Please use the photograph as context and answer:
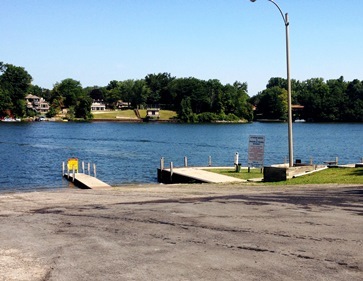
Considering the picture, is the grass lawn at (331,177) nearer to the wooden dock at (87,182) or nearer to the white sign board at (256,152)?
the white sign board at (256,152)

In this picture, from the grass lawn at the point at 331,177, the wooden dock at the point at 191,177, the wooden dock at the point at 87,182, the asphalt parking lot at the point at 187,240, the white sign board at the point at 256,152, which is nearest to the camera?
the asphalt parking lot at the point at 187,240

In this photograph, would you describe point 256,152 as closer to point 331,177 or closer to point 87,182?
point 331,177

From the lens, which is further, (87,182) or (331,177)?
(87,182)

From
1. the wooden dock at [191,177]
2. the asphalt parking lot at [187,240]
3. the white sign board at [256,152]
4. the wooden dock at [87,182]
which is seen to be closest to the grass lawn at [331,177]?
the wooden dock at [191,177]

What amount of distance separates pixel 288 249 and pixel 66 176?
3404 cm

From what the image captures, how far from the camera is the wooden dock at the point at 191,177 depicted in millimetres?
29344

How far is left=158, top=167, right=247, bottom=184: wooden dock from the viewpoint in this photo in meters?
29.3

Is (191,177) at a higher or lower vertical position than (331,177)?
lower

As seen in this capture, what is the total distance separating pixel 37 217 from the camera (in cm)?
1402

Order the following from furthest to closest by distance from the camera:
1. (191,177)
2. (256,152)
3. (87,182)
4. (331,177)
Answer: (256,152)
(87,182)
(191,177)
(331,177)

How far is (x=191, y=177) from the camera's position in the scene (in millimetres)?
31891

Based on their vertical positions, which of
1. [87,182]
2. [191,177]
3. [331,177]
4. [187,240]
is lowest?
[87,182]

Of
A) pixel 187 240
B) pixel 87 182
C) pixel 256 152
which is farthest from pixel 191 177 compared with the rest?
pixel 187 240

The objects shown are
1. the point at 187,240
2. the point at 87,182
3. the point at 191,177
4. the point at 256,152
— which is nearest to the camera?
the point at 187,240
